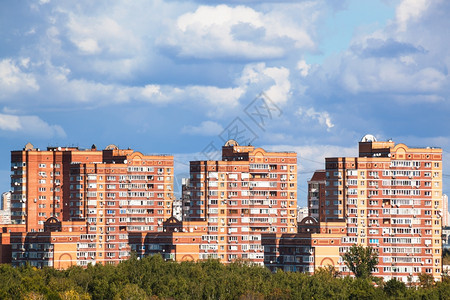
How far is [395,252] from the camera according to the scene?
183m

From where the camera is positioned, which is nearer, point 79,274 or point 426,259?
point 79,274

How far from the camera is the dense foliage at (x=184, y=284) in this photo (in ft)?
471

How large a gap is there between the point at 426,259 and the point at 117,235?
46.8 m

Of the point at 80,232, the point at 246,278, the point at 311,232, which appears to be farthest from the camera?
the point at 80,232

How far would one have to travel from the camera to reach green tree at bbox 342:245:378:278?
175 metres

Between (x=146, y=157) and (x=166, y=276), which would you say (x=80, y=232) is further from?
(x=166, y=276)

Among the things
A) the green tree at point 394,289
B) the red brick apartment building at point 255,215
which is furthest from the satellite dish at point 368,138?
the green tree at point 394,289

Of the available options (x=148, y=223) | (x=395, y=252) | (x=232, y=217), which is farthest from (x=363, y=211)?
(x=148, y=223)

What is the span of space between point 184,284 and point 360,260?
35.0 metres

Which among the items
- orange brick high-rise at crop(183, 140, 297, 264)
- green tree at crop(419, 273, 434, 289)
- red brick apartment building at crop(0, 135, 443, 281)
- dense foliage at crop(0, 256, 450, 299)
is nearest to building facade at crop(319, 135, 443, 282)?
red brick apartment building at crop(0, 135, 443, 281)

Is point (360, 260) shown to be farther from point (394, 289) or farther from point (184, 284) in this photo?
point (184, 284)

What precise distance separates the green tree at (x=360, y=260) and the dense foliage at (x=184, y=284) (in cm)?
716

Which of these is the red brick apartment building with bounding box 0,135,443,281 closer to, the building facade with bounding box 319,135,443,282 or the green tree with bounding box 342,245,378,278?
the building facade with bounding box 319,135,443,282

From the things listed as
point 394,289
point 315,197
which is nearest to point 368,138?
point 315,197
